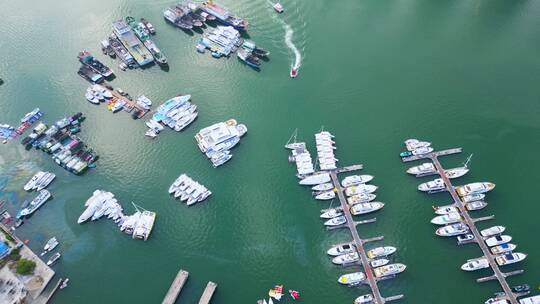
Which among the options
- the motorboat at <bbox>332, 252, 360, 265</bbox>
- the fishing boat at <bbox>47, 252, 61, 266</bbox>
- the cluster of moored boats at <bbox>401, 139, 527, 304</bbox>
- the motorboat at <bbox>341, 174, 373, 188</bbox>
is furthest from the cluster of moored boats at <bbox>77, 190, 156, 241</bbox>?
the cluster of moored boats at <bbox>401, 139, 527, 304</bbox>

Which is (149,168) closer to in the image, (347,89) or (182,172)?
(182,172)

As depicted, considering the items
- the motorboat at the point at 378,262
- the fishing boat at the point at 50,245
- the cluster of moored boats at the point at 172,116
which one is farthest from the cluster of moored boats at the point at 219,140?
the motorboat at the point at 378,262

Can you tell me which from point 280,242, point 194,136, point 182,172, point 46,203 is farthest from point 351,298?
point 46,203

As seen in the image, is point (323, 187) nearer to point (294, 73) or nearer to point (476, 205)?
point (476, 205)

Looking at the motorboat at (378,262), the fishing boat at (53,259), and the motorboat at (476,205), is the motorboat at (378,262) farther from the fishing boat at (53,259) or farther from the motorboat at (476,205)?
the fishing boat at (53,259)

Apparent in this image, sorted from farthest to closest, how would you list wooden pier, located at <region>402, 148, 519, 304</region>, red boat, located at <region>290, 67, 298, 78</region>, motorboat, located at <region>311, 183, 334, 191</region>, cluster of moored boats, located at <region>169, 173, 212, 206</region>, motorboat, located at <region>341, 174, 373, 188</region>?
red boat, located at <region>290, 67, 298, 78</region> → motorboat, located at <region>341, 174, 373, 188</region> → motorboat, located at <region>311, 183, 334, 191</region> → cluster of moored boats, located at <region>169, 173, 212, 206</region> → wooden pier, located at <region>402, 148, 519, 304</region>

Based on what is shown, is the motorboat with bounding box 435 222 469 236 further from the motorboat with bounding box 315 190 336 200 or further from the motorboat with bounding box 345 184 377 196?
the motorboat with bounding box 315 190 336 200
